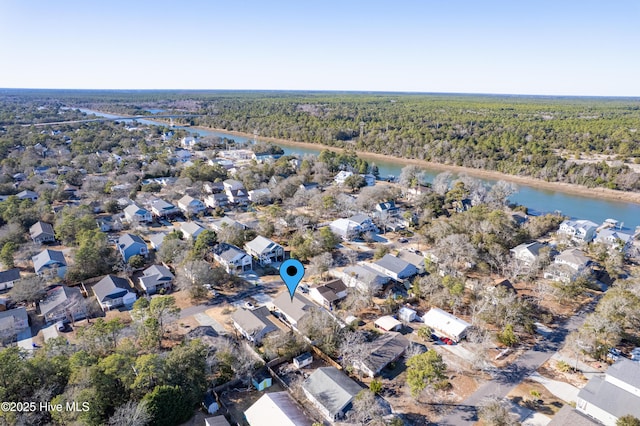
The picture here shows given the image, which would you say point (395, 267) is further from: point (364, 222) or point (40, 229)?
point (40, 229)

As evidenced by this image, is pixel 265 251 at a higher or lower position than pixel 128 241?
lower

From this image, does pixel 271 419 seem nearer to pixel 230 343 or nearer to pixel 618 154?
pixel 230 343

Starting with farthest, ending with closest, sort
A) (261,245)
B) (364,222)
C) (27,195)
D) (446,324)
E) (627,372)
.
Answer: (27,195) < (364,222) < (261,245) < (446,324) < (627,372)

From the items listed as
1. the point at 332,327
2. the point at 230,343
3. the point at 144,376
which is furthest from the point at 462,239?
the point at 144,376

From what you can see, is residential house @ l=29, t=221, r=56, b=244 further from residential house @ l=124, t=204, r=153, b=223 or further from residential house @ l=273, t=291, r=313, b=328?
residential house @ l=273, t=291, r=313, b=328

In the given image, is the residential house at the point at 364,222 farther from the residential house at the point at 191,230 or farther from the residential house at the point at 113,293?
the residential house at the point at 113,293

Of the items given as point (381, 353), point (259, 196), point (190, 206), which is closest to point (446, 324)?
point (381, 353)

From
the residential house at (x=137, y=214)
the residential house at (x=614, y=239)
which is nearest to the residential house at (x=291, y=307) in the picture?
the residential house at (x=137, y=214)
